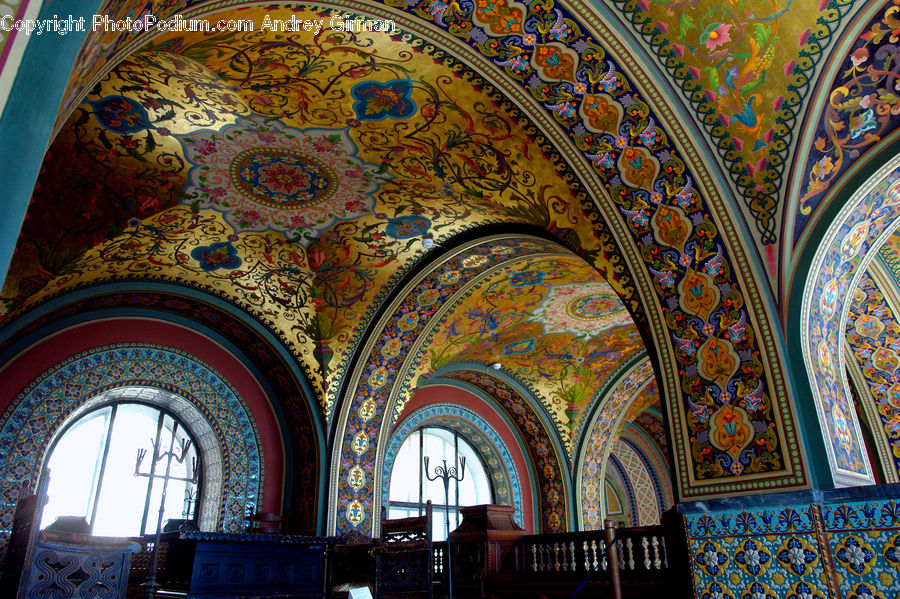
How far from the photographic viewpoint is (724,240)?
420 centimetres

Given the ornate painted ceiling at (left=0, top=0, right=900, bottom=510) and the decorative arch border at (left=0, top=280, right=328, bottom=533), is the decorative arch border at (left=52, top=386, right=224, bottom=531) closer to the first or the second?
the decorative arch border at (left=0, top=280, right=328, bottom=533)

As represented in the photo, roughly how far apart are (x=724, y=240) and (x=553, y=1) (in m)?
1.94

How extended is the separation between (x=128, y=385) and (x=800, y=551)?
7.10m

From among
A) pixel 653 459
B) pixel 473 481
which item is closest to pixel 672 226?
pixel 473 481

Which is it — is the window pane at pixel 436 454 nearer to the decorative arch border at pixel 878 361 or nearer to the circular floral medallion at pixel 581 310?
the circular floral medallion at pixel 581 310

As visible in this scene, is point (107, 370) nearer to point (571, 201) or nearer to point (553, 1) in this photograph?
point (571, 201)

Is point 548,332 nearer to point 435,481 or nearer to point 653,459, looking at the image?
point 435,481

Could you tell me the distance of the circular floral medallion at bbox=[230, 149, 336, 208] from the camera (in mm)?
5784

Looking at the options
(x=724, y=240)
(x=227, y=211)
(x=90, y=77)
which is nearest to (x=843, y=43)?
(x=724, y=240)

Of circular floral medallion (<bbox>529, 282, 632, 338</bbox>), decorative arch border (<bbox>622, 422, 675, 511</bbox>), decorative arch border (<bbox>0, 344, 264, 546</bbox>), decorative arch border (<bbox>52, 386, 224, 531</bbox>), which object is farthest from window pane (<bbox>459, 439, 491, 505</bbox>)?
decorative arch border (<bbox>622, 422, 675, 511</bbox>)

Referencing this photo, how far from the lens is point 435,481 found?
1075 centimetres

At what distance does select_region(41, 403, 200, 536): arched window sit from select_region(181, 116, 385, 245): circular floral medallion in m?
2.87

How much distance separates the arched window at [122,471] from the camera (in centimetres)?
735

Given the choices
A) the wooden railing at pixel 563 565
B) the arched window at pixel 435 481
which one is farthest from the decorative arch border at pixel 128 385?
the wooden railing at pixel 563 565
